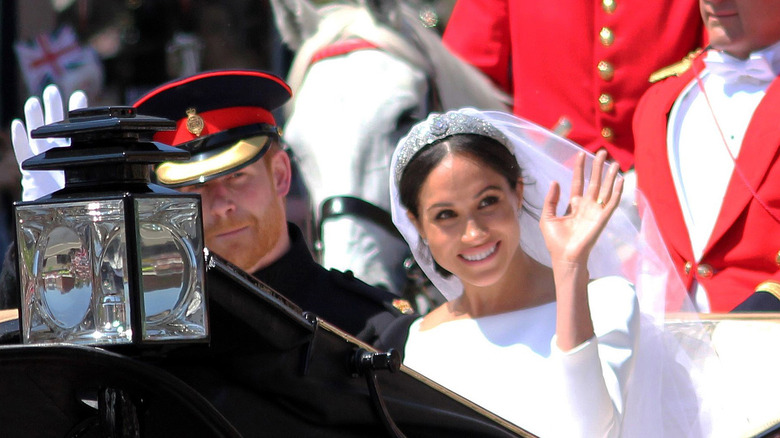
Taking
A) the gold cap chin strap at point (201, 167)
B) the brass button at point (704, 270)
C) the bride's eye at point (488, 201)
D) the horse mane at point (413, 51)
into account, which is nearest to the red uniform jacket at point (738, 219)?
the brass button at point (704, 270)

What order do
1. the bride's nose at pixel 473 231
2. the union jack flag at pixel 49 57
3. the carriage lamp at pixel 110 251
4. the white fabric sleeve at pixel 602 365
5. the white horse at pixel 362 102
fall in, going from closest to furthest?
1. the carriage lamp at pixel 110 251
2. the white fabric sleeve at pixel 602 365
3. the bride's nose at pixel 473 231
4. the white horse at pixel 362 102
5. the union jack flag at pixel 49 57

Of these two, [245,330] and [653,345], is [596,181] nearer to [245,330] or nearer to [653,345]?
[653,345]

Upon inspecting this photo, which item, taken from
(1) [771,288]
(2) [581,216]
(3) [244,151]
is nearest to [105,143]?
(2) [581,216]

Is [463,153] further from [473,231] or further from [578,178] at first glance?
[578,178]

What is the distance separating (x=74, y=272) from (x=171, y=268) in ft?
0.27

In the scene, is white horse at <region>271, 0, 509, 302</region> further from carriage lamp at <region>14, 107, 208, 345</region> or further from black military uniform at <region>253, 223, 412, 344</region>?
carriage lamp at <region>14, 107, 208, 345</region>

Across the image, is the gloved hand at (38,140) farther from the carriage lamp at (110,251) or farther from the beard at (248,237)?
the carriage lamp at (110,251)

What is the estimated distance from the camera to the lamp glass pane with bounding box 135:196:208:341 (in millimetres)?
944

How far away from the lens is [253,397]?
1031 mm

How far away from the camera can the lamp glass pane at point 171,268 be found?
944 millimetres

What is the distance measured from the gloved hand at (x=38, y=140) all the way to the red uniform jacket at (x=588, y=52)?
112 cm

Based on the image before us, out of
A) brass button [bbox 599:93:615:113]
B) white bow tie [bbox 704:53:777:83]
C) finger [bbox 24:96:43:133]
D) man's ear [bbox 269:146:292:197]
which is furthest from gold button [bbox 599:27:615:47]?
finger [bbox 24:96:43:133]

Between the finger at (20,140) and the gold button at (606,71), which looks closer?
the finger at (20,140)

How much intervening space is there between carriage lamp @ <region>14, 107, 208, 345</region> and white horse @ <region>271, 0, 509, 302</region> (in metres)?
1.81
